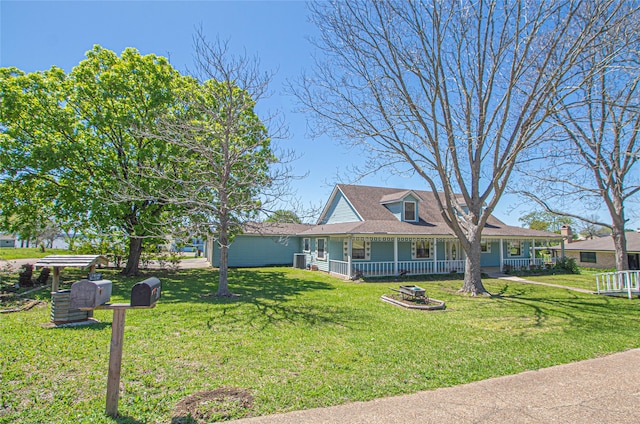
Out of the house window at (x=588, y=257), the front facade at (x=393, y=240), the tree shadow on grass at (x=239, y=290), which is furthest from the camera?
the house window at (x=588, y=257)

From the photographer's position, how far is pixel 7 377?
14.5 feet

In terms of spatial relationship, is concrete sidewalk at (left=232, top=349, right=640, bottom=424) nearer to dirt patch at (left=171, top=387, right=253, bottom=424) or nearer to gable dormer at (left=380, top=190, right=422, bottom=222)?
dirt patch at (left=171, top=387, right=253, bottom=424)

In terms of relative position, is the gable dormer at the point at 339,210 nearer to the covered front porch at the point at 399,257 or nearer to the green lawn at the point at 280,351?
the covered front porch at the point at 399,257

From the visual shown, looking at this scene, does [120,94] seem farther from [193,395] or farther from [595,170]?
[595,170]

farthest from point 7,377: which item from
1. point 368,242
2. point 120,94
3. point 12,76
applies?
point 368,242

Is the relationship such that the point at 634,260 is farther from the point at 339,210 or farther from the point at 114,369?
the point at 114,369

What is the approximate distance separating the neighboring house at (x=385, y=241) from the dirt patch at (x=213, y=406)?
11.9 meters

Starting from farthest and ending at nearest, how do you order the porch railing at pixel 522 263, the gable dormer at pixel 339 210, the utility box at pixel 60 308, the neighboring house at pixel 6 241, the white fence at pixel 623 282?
the neighboring house at pixel 6 241 → the porch railing at pixel 522 263 → the gable dormer at pixel 339 210 → the white fence at pixel 623 282 → the utility box at pixel 60 308

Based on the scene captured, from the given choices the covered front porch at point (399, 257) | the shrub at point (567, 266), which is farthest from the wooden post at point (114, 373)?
the shrub at point (567, 266)

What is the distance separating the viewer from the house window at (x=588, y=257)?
3078 cm

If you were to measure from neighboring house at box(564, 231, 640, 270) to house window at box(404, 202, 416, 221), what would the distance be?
2058cm

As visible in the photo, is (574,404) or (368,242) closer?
(574,404)

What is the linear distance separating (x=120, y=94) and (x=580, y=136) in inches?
802

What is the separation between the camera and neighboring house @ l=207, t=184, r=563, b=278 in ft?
59.2
